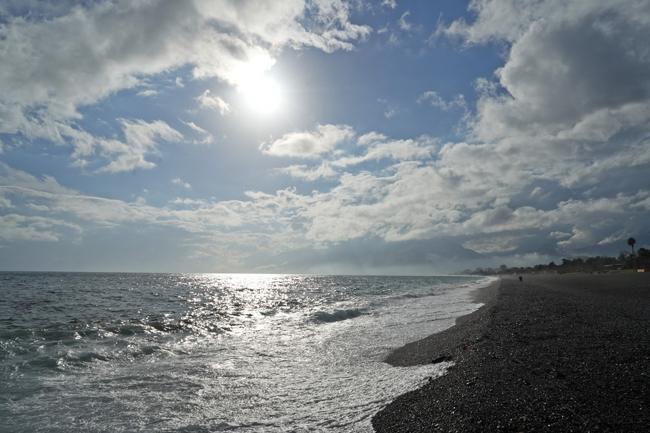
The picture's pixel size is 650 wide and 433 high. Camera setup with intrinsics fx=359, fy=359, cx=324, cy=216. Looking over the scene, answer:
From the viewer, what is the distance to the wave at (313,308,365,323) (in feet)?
83.2

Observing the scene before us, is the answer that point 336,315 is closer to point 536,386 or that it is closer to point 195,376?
point 195,376

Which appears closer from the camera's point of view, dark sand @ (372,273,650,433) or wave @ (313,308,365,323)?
dark sand @ (372,273,650,433)

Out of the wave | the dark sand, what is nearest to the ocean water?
the dark sand

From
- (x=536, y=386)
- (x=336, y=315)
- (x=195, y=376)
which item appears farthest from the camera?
(x=336, y=315)

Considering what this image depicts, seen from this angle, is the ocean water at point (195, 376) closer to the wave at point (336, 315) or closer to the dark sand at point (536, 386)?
the dark sand at point (536, 386)

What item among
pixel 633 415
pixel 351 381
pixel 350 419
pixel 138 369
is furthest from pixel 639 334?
pixel 138 369

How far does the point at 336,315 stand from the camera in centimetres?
2692

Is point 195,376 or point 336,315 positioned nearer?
point 195,376

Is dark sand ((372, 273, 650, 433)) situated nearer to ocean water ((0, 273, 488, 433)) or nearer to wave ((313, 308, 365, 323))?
ocean water ((0, 273, 488, 433))

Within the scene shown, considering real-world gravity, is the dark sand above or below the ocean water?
above

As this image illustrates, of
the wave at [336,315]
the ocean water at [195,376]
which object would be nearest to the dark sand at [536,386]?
the ocean water at [195,376]

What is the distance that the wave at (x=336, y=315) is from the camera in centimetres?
2536

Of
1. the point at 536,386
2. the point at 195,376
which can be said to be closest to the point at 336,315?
the point at 195,376

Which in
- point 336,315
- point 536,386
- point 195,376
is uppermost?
point 536,386
